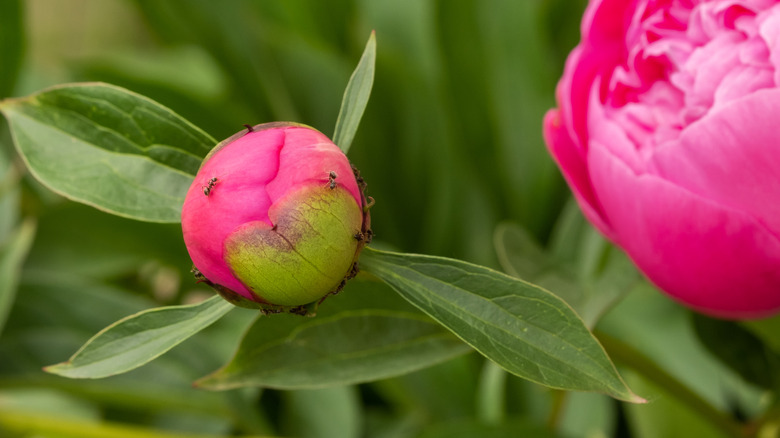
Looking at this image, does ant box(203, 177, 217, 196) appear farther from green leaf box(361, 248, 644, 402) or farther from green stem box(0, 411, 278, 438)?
green stem box(0, 411, 278, 438)

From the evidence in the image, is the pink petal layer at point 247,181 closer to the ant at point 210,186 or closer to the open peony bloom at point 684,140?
the ant at point 210,186

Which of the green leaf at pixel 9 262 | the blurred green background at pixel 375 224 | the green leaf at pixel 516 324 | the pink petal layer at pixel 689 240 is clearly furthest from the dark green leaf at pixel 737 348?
the green leaf at pixel 9 262

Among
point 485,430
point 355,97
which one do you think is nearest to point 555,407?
point 485,430

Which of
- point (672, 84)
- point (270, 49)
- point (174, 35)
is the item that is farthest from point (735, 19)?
point (174, 35)

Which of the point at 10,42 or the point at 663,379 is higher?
the point at 10,42

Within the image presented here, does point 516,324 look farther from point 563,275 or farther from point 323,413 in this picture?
point 323,413
